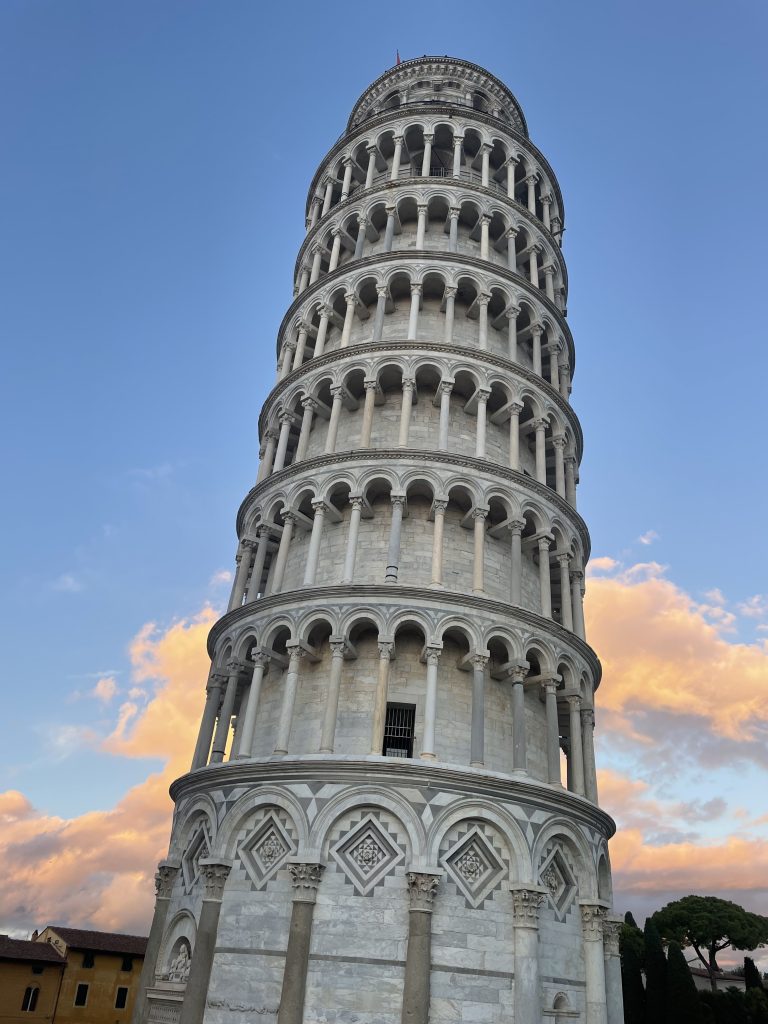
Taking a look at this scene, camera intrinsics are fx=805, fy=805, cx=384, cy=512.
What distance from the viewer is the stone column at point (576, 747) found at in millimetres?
22531

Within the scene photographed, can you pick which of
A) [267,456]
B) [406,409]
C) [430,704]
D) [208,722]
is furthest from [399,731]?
[267,456]

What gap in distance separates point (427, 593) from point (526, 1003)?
9577 mm

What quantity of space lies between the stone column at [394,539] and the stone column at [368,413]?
2.50 m

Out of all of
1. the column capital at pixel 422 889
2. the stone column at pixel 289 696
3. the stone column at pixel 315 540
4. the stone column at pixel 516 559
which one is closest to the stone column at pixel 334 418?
the stone column at pixel 315 540

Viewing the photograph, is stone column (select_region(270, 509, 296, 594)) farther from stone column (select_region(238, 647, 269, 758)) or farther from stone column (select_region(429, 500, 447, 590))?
stone column (select_region(429, 500, 447, 590))

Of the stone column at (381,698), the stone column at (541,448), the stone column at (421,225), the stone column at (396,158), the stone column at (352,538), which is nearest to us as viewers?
the stone column at (381,698)

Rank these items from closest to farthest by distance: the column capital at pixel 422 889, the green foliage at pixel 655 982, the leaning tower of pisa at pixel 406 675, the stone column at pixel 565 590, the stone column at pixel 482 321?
1. the column capital at pixel 422 889
2. the leaning tower of pisa at pixel 406 675
3. the stone column at pixel 565 590
4. the stone column at pixel 482 321
5. the green foliage at pixel 655 982

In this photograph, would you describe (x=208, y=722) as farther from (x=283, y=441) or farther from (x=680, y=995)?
(x=680, y=995)

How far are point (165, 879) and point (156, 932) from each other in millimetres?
1249

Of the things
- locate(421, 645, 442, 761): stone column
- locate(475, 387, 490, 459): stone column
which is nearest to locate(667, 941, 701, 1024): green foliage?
locate(421, 645, 442, 761): stone column

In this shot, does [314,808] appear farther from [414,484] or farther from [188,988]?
[414,484]

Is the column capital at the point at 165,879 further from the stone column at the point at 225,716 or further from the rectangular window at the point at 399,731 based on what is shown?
the rectangular window at the point at 399,731

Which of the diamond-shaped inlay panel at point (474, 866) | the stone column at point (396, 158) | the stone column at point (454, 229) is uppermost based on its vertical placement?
the stone column at point (396, 158)

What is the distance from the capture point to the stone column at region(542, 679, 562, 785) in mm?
21328
